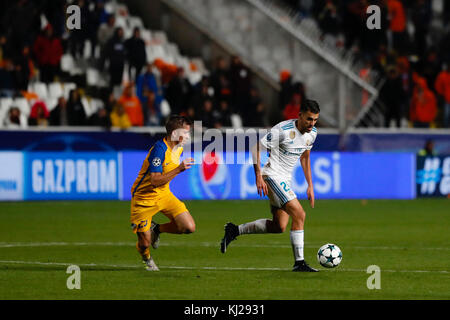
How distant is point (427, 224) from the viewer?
18.6m

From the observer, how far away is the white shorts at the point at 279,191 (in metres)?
12.0

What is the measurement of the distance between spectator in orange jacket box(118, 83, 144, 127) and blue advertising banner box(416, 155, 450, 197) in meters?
7.11

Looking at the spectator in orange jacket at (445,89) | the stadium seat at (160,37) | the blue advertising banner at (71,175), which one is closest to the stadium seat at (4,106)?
the blue advertising banner at (71,175)

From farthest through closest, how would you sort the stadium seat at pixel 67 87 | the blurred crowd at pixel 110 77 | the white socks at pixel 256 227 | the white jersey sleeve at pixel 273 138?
the stadium seat at pixel 67 87, the blurred crowd at pixel 110 77, the white socks at pixel 256 227, the white jersey sleeve at pixel 273 138

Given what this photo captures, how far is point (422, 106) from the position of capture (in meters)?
27.2

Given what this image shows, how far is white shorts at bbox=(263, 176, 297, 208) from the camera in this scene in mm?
12031

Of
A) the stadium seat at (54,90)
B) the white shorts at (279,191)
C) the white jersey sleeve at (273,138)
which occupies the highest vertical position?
the stadium seat at (54,90)

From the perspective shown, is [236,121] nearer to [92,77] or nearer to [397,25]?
[92,77]

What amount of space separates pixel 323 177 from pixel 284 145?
12.7 metres

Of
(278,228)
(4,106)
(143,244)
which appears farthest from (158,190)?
(4,106)

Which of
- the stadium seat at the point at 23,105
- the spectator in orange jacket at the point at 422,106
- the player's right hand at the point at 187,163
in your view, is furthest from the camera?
the spectator in orange jacket at the point at 422,106

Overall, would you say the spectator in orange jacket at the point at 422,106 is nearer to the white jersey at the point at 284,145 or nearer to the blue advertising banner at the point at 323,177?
the blue advertising banner at the point at 323,177
